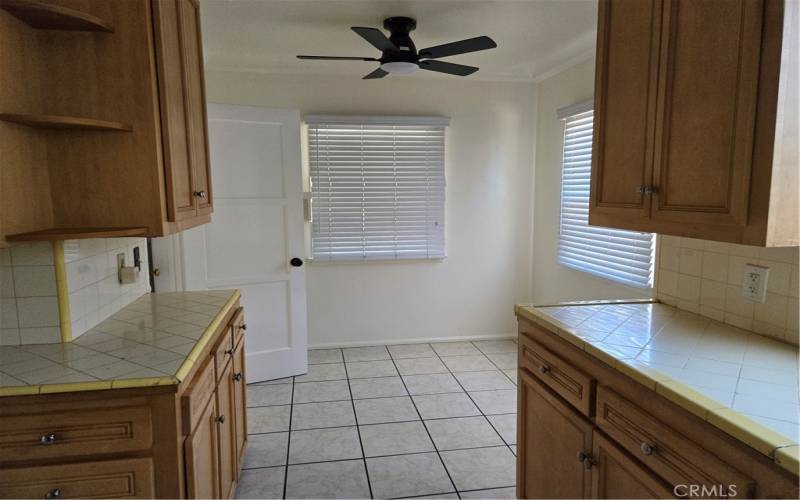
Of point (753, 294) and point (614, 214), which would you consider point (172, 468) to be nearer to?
point (614, 214)

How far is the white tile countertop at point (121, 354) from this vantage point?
126 cm

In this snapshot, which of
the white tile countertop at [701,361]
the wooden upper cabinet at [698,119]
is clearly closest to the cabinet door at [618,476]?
the white tile countertop at [701,361]

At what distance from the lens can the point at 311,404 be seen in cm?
310

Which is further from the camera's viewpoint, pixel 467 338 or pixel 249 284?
pixel 467 338

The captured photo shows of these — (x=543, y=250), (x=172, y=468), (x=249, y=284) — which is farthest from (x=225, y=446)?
(x=543, y=250)

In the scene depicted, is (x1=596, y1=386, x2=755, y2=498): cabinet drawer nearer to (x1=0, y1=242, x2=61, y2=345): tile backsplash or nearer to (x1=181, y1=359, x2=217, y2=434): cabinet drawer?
(x1=181, y1=359, x2=217, y2=434): cabinet drawer

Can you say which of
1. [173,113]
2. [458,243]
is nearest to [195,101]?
[173,113]

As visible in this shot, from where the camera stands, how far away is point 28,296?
5.28ft

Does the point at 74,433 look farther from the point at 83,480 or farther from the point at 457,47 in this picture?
the point at 457,47

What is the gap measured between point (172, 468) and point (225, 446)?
2.06 ft

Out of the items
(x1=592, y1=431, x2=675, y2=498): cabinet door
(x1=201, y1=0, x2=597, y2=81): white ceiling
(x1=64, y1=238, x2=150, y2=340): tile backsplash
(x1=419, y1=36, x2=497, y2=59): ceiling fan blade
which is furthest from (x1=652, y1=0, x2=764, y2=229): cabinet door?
(x1=64, y1=238, x2=150, y2=340): tile backsplash

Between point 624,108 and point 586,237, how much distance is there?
6.04 ft

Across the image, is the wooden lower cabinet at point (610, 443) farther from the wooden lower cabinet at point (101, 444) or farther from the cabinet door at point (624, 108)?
the wooden lower cabinet at point (101, 444)

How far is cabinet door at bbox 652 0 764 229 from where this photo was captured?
49.7 inches
